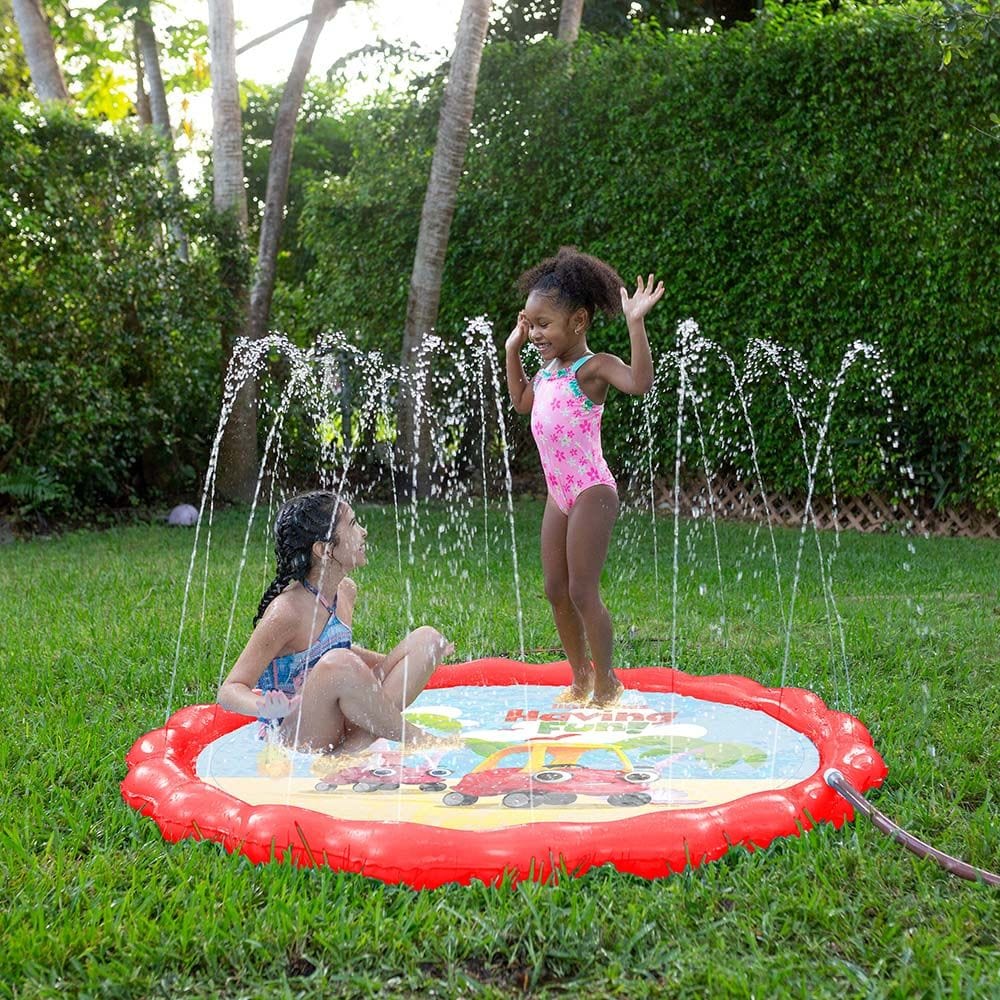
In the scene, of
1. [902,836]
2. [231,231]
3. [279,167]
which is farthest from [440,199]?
[902,836]

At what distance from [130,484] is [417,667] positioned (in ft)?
25.5

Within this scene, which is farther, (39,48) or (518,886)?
(39,48)

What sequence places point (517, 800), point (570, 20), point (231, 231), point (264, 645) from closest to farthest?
1. point (517, 800)
2. point (264, 645)
3. point (231, 231)
4. point (570, 20)

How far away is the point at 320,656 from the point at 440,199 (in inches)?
280

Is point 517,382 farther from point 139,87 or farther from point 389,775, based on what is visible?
point 139,87

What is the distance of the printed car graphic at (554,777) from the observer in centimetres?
303

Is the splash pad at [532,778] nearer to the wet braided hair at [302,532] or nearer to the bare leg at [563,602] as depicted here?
the bare leg at [563,602]

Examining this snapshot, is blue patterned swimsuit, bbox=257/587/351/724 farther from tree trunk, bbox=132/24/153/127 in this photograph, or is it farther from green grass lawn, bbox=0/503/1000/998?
tree trunk, bbox=132/24/153/127

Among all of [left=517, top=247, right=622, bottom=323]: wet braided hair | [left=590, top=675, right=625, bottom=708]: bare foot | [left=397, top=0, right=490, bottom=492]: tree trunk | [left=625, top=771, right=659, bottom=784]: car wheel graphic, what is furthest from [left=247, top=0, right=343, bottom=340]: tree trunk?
[left=625, top=771, right=659, bottom=784]: car wheel graphic

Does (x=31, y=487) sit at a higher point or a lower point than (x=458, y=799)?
higher

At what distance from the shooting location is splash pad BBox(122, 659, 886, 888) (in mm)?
2580

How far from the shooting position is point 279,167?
36.5 feet

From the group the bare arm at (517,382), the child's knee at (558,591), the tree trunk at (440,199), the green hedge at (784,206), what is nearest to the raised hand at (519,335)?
the bare arm at (517,382)

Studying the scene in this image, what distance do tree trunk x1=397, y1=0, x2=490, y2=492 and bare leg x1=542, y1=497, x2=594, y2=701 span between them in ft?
17.8
